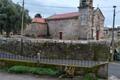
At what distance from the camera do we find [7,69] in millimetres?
15836

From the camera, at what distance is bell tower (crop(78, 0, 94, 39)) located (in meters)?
42.0

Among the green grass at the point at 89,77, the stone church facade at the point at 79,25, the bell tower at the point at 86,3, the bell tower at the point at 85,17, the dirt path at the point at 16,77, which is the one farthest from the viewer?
the stone church facade at the point at 79,25

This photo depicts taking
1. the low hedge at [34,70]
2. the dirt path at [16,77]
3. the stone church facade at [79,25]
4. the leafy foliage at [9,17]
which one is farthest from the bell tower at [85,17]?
the dirt path at [16,77]

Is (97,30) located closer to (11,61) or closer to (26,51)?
(26,51)

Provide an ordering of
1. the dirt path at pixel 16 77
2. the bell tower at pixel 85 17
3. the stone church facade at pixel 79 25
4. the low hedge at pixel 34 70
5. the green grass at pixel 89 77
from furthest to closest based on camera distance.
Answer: the stone church facade at pixel 79 25
the bell tower at pixel 85 17
the low hedge at pixel 34 70
the dirt path at pixel 16 77
the green grass at pixel 89 77

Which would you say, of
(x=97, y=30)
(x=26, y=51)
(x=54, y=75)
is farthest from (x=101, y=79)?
(x=97, y=30)

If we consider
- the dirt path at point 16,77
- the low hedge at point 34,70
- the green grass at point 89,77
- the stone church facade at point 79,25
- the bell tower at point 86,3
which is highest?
the bell tower at point 86,3

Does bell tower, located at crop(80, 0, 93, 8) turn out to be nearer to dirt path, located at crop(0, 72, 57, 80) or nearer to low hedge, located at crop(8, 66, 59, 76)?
low hedge, located at crop(8, 66, 59, 76)

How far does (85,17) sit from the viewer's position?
1662 inches

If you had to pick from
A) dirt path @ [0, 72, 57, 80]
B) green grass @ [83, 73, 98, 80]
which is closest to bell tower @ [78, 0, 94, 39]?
green grass @ [83, 73, 98, 80]

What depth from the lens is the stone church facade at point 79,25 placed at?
42312mm

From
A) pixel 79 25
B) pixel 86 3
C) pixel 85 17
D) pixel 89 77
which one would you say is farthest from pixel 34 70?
pixel 79 25

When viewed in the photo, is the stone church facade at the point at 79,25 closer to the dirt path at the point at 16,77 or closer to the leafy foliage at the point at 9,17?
the leafy foliage at the point at 9,17

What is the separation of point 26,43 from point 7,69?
1341 centimetres
